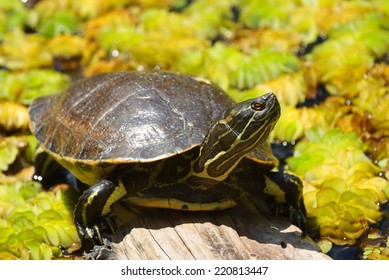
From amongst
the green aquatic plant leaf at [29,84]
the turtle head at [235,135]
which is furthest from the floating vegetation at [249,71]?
the turtle head at [235,135]

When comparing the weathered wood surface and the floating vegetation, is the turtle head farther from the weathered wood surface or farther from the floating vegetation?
the floating vegetation

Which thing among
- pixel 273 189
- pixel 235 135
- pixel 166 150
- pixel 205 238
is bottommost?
pixel 205 238

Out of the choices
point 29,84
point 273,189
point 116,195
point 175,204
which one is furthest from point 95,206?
point 29,84

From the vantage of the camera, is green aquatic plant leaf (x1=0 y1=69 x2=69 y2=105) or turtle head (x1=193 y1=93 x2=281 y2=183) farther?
green aquatic plant leaf (x1=0 y1=69 x2=69 y2=105)

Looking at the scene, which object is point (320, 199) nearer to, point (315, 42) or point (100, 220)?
point (100, 220)

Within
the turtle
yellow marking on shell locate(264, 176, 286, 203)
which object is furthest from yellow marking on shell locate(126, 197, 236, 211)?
yellow marking on shell locate(264, 176, 286, 203)

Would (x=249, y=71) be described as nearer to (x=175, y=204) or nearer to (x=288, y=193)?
(x=288, y=193)
